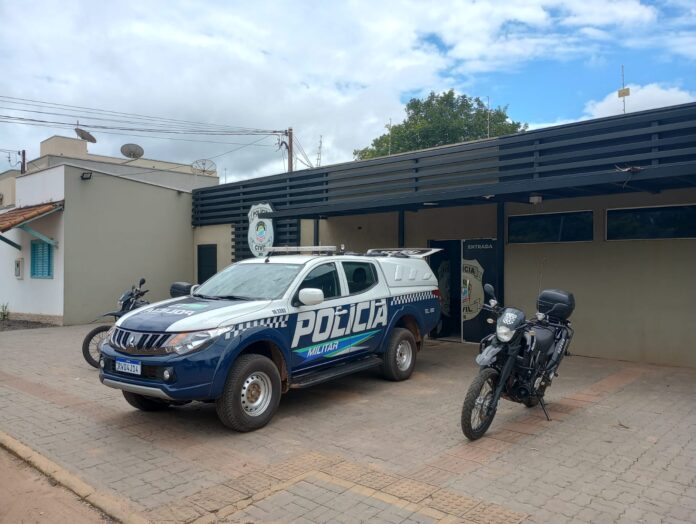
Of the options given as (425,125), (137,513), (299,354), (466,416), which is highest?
(425,125)

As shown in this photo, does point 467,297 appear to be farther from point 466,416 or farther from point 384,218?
point 466,416

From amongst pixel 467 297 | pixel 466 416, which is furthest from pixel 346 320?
pixel 467 297

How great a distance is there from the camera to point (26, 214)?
47.2 feet

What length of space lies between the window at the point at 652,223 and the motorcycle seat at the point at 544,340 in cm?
396

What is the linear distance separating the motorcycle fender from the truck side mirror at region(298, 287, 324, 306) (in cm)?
184

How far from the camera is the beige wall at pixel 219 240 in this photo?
16.2 m

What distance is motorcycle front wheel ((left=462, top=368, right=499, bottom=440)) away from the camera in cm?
521

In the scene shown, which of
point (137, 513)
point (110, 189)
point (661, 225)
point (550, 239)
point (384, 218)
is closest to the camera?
point (137, 513)

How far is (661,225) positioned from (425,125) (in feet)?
80.6

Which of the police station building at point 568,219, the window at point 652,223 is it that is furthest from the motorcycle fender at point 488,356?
the window at point 652,223

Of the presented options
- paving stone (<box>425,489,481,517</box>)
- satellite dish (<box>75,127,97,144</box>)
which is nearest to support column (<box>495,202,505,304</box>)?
paving stone (<box>425,489,481,517</box>)

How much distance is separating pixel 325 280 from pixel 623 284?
5312 millimetres

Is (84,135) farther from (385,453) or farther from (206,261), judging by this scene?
(385,453)

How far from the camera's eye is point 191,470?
473cm
